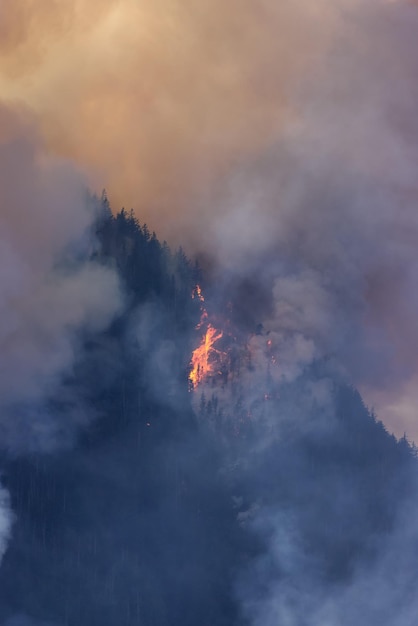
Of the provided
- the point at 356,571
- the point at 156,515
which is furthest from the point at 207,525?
the point at 356,571

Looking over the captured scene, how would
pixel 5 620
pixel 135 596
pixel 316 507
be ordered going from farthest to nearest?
pixel 316 507 < pixel 135 596 < pixel 5 620

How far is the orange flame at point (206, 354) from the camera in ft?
531

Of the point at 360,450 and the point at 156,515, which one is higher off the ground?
the point at 360,450

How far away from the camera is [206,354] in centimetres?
16288

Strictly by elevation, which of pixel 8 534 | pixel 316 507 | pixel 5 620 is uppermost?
pixel 316 507

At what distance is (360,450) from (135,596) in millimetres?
35756

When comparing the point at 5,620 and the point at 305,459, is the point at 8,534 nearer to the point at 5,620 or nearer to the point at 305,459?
the point at 5,620

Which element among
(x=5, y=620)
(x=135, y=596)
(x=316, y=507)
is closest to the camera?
(x=5, y=620)

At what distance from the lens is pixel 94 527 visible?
155 meters

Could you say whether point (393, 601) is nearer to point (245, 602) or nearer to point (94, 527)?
point (245, 602)

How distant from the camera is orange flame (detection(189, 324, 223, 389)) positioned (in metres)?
162

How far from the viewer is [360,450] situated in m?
169

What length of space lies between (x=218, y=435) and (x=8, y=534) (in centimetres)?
2973

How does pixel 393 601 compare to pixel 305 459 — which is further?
pixel 305 459
